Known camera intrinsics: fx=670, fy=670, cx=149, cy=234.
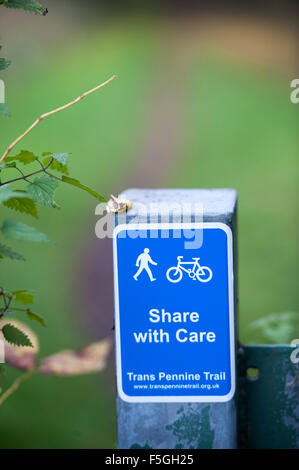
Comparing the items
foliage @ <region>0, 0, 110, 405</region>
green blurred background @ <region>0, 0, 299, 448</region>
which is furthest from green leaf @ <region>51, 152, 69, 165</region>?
green blurred background @ <region>0, 0, 299, 448</region>

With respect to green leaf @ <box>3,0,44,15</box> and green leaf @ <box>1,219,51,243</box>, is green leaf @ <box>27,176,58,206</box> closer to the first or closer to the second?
green leaf @ <box>1,219,51,243</box>

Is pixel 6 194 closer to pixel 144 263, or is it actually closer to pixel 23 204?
pixel 23 204

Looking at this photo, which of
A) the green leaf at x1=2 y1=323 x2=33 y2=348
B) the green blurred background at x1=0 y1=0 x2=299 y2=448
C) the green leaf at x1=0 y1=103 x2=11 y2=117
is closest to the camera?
the green leaf at x1=0 y1=103 x2=11 y2=117

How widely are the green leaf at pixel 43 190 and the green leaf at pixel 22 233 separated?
0.14 metres

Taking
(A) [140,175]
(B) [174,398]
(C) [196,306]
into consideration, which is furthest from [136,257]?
(A) [140,175]

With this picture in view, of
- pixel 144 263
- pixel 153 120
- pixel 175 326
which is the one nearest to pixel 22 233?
pixel 144 263

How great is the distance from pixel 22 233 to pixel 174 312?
0.57m

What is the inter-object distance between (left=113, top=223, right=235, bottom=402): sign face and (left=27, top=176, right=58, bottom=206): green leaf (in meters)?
0.27

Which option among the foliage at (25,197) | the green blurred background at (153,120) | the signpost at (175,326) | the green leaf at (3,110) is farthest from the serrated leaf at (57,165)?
the green blurred background at (153,120)

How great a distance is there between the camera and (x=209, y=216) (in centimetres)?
172

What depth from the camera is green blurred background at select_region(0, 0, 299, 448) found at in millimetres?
4699

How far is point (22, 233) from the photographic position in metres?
1.34

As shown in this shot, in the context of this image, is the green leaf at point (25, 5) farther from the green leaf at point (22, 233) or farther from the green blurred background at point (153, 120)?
the green blurred background at point (153, 120)

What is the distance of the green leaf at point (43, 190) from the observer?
59.1 inches
